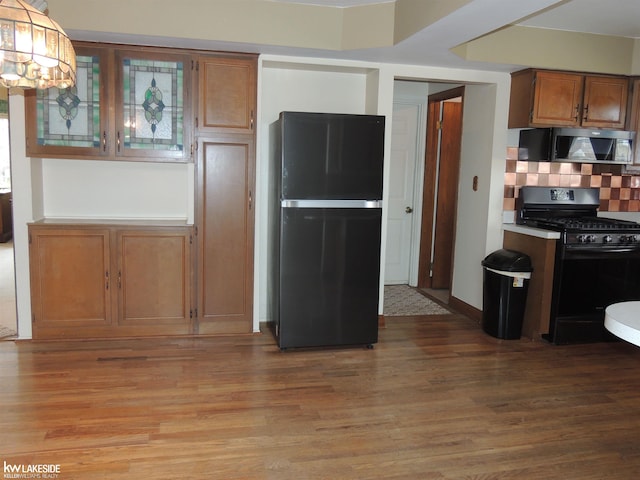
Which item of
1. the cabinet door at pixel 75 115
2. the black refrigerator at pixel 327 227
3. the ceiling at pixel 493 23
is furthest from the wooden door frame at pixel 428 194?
the cabinet door at pixel 75 115

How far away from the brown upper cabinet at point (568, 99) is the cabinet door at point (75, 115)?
3332mm

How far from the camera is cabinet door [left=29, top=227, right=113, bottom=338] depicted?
4.02 m

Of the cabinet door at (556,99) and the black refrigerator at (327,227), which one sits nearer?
the black refrigerator at (327,227)

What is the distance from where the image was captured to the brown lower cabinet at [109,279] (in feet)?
13.3

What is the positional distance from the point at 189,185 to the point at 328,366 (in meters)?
1.76

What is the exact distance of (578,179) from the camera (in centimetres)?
505

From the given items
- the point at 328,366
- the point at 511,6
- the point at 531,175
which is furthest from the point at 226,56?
the point at 531,175

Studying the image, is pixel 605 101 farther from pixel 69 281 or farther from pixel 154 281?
pixel 69 281

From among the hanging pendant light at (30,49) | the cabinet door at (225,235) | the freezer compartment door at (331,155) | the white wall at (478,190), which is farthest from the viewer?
the white wall at (478,190)

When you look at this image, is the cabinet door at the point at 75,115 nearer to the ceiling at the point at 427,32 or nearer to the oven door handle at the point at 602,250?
the ceiling at the point at 427,32

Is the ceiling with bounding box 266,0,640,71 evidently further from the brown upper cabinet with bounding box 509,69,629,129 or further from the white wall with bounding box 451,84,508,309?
the white wall with bounding box 451,84,508,309

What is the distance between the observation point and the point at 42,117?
3.92 meters

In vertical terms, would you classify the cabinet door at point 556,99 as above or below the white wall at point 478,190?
above

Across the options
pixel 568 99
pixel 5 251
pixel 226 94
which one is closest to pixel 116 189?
pixel 226 94
